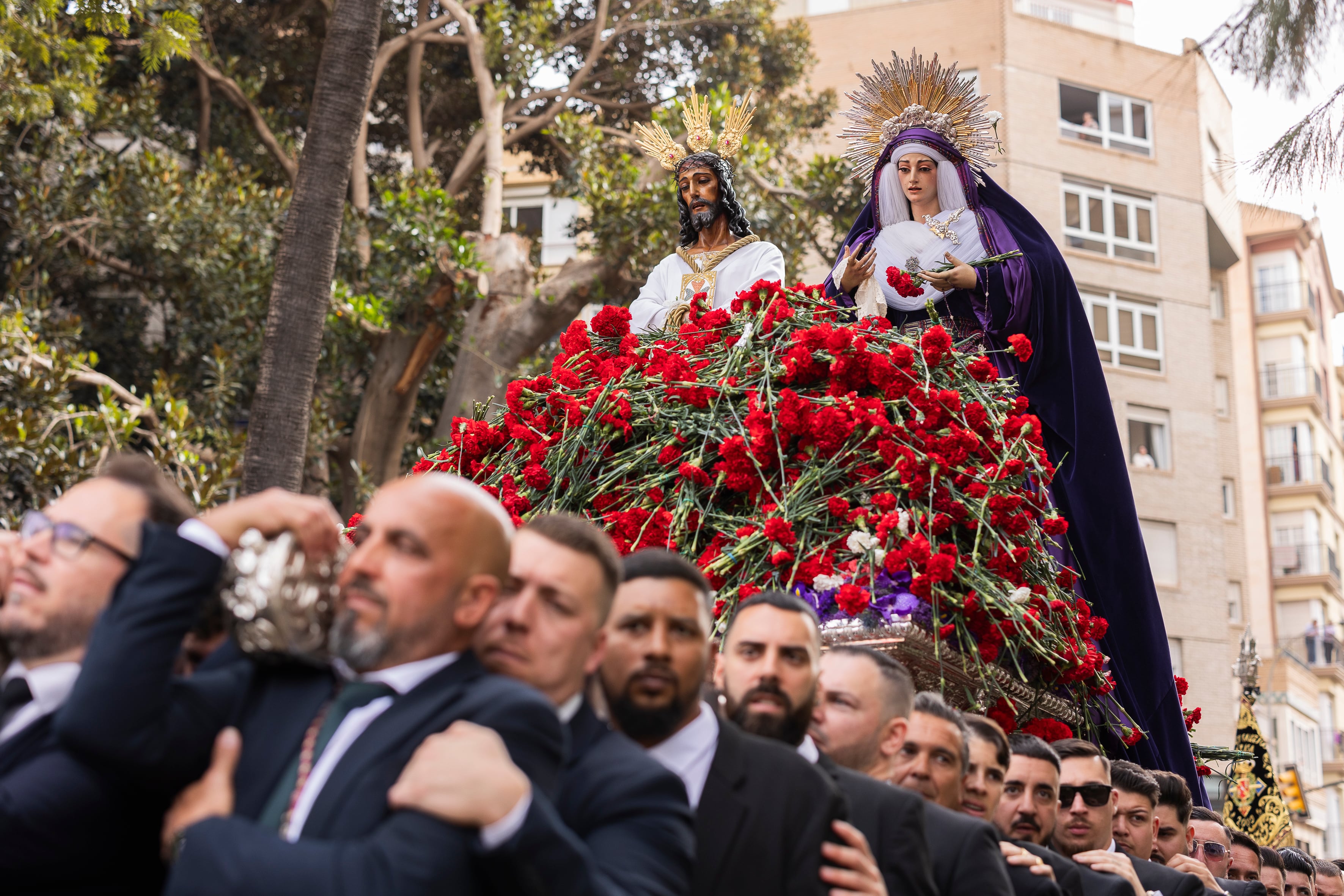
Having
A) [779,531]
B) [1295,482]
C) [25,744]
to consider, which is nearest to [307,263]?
[779,531]

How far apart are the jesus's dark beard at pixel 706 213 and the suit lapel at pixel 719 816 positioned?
4.34 m

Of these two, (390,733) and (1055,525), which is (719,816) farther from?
(1055,525)

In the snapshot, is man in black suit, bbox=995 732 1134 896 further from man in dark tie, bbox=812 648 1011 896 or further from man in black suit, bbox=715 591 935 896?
man in black suit, bbox=715 591 935 896

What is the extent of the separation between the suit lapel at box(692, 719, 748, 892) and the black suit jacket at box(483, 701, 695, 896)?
360 mm

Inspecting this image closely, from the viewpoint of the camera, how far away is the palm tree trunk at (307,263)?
9258mm

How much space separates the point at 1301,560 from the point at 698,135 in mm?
41644

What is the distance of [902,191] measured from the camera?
22.5ft

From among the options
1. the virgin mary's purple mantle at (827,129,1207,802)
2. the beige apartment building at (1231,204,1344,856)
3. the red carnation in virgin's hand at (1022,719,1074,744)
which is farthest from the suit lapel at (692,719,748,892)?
the beige apartment building at (1231,204,1344,856)

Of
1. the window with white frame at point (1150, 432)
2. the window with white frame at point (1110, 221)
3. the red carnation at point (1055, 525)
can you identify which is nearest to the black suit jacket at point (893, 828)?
the red carnation at point (1055, 525)

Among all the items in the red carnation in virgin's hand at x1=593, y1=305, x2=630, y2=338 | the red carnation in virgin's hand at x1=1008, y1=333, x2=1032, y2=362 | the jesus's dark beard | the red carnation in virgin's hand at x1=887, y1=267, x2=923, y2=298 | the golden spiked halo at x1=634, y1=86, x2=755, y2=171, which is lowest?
the red carnation in virgin's hand at x1=1008, y1=333, x2=1032, y2=362

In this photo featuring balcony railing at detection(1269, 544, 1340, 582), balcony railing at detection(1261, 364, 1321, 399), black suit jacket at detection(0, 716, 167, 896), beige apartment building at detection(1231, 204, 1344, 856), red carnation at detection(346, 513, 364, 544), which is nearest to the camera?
black suit jacket at detection(0, 716, 167, 896)

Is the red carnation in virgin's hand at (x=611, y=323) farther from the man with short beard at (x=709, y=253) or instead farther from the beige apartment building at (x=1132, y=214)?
the beige apartment building at (x=1132, y=214)

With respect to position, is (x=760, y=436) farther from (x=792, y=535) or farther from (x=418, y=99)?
(x=418, y=99)

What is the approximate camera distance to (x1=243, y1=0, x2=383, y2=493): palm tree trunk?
30.4ft
